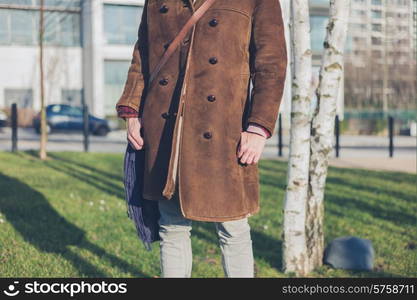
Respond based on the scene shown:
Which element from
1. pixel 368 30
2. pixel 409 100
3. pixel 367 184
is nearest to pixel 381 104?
pixel 409 100

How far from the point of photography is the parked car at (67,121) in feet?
88.8

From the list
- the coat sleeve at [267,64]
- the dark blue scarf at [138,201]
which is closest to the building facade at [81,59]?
the dark blue scarf at [138,201]

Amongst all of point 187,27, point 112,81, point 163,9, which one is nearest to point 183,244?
point 187,27

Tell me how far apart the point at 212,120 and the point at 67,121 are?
83.5ft

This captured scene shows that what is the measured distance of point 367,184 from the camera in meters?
9.14

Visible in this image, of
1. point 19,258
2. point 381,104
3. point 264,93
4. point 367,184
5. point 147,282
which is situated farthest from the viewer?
point 381,104

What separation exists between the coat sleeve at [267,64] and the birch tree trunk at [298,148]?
6.13ft

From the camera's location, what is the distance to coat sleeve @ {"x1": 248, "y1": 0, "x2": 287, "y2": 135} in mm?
2711

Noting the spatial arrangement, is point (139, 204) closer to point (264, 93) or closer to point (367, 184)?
point (264, 93)

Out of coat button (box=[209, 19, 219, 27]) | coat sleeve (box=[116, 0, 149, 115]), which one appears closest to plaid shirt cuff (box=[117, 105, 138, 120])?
coat sleeve (box=[116, 0, 149, 115])

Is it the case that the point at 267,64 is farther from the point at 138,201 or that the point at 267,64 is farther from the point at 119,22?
the point at 119,22

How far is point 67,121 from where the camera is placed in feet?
89.5

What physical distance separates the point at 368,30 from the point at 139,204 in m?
62.5

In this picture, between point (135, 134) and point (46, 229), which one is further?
point (46, 229)
